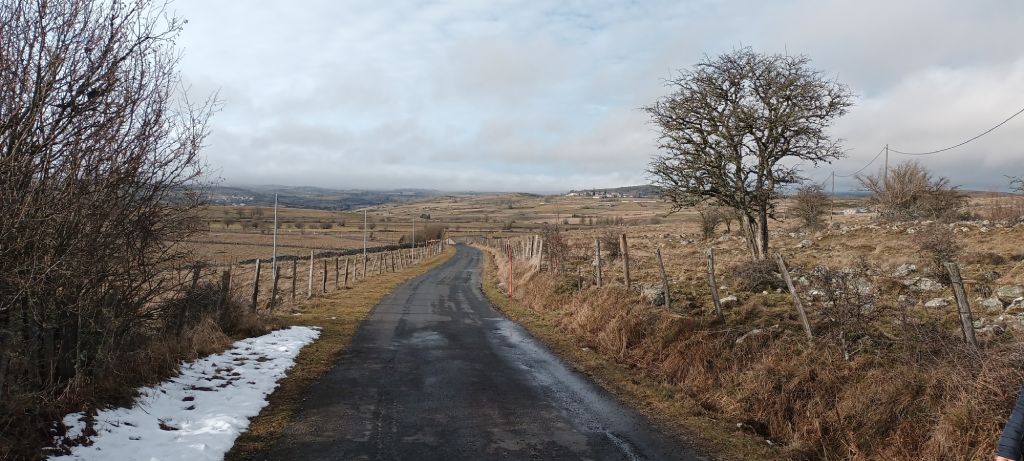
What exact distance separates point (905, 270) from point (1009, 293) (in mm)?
3991

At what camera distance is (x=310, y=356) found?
10.9m

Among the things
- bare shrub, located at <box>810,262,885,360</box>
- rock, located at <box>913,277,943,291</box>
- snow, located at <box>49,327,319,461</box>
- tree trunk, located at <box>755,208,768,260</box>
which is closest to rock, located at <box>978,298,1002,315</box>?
rock, located at <box>913,277,943,291</box>

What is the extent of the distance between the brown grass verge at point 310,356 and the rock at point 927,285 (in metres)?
12.7

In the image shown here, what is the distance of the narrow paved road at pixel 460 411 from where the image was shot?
602 cm

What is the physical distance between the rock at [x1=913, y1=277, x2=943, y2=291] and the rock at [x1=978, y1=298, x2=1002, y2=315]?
152cm

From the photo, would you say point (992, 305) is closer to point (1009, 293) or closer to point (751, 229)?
point (1009, 293)

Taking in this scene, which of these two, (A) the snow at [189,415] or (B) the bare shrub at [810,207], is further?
(B) the bare shrub at [810,207]

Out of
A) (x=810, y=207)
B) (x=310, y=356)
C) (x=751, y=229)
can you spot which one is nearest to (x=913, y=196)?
(x=810, y=207)

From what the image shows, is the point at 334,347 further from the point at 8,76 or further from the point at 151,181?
the point at 8,76

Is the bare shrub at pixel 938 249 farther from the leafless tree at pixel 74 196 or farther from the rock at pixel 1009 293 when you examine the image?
the leafless tree at pixel 74 196

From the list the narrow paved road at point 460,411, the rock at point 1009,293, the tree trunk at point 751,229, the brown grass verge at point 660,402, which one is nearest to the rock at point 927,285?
the rock at point 1009,293

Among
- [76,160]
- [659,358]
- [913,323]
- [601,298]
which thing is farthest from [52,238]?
[601,298]

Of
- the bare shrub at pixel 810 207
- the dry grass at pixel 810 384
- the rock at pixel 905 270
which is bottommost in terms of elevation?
the dry grass at pixel 810 384

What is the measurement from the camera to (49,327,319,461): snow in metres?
5.61
